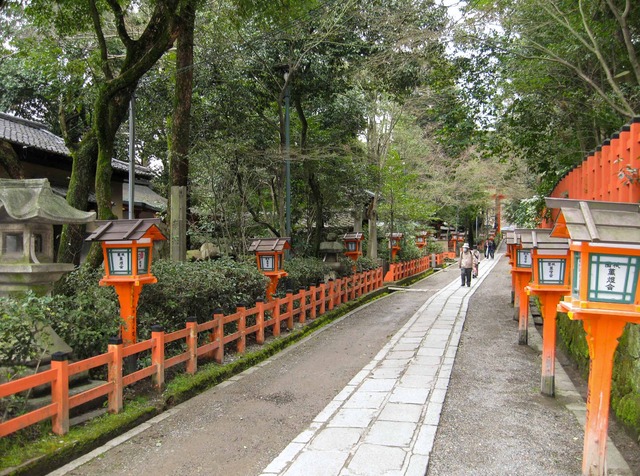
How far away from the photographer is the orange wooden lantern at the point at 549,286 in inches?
260

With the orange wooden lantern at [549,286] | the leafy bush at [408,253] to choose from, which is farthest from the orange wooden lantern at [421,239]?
the orange wooden lantern at [549,286]

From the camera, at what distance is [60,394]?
4.69m

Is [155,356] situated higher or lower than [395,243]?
lower

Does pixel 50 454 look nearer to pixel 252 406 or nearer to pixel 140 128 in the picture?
pixel 252 406

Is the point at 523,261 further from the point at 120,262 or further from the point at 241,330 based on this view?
the point at 120,262

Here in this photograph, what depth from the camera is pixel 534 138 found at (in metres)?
12.7

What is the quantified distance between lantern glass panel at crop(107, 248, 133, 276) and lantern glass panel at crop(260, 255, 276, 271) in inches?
182

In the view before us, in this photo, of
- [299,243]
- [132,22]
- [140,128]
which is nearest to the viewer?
[132,22]

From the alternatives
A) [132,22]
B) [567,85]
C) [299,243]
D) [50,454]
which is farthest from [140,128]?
[50,454]

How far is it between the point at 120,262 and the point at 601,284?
556cm

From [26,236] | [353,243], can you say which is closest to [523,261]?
[26,236]

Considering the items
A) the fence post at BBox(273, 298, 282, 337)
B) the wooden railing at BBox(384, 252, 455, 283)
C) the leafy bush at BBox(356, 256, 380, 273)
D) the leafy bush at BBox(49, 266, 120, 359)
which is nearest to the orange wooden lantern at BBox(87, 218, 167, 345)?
the leafy bush at BBox(49, 266, 120, 359)

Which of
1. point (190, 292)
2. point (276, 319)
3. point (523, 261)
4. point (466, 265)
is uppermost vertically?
point (523, 261)

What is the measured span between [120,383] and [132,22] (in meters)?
12.2
